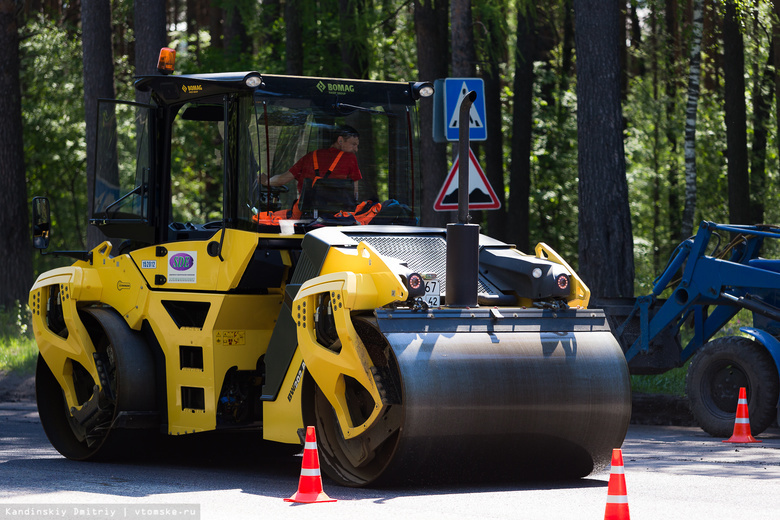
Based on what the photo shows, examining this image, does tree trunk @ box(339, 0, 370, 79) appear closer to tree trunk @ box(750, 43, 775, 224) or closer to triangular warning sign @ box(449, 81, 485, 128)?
triangular warning sign @ box(449, 81, 485, 128)

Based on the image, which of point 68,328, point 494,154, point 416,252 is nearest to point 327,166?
point 416,252

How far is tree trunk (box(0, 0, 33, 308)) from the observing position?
69.5ft

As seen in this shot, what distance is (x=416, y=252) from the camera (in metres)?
8.45

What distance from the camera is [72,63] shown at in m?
28.9

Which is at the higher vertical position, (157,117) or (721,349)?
(157,117)

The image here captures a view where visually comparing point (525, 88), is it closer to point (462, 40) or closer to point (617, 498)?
point (462, 40)

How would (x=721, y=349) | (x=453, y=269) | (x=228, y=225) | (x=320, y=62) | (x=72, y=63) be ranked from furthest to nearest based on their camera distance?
(x=72, y=63)
(x=320, y=62)
(x=721, y=349)
(x=228, y=225)
(x=453, y=269)

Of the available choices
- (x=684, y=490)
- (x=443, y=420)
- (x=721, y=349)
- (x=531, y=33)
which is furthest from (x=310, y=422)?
(x=531, y=33)

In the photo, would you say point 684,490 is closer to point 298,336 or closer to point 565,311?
point 565,311

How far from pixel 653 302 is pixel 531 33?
13.9 m

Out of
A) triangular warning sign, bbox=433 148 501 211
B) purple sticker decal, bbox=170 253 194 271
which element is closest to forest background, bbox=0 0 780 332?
triangular warning sign, bbox=433 148 501 211

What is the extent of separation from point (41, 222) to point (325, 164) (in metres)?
2.42

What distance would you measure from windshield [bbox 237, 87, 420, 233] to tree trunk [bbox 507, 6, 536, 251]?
1615 centimetres

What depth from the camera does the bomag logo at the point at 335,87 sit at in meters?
9.17
